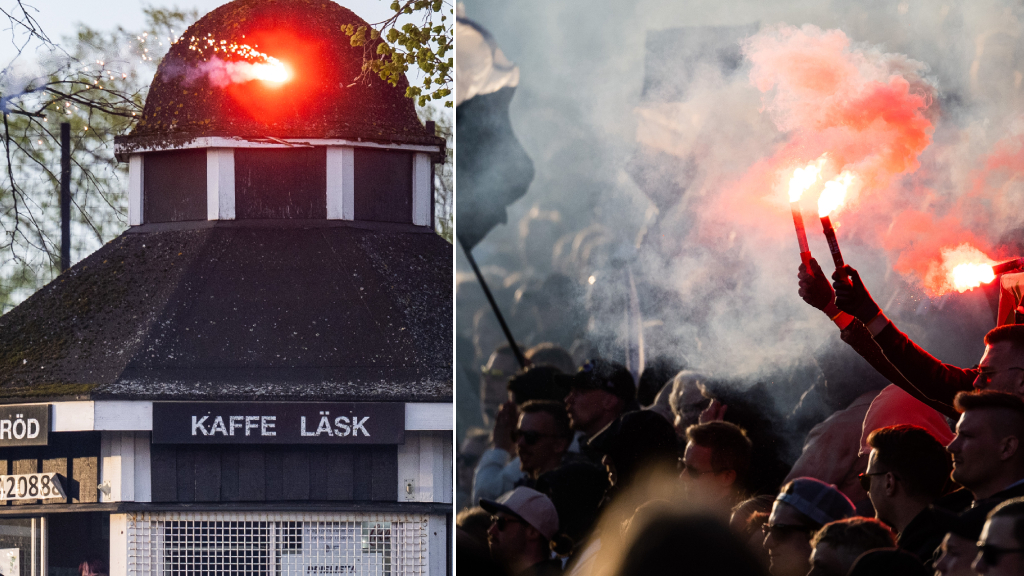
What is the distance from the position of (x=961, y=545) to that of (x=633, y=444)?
58.6 inches

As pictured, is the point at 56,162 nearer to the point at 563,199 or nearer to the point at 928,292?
the point at 563,199

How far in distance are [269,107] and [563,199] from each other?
2195 millimetres

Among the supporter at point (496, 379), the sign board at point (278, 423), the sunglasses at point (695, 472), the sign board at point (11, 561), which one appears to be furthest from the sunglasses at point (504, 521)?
→ the sign board at point (11, 561)

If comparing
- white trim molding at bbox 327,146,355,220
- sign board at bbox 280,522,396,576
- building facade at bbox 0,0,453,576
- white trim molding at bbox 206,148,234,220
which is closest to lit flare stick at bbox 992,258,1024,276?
building facade at bbox 0,0,453,576

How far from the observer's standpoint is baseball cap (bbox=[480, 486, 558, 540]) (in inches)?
144

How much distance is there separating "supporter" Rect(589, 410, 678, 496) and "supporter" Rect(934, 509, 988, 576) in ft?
4.54

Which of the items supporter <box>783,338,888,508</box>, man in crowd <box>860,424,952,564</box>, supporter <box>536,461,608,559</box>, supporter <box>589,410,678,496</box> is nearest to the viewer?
man in crowd <box>860,424,952,564</box>

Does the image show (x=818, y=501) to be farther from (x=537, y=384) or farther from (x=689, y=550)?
(x=537, y=384)

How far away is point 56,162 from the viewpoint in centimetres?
562

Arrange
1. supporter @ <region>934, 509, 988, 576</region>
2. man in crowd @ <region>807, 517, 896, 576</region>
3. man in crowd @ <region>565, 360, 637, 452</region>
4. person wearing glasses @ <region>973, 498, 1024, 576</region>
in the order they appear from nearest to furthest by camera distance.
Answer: person wearing glasses @ <region>973, 498, 1024, 576</region>, supporter @ <region>934, 509, 988, 576</region>, man in crowd @ <region>807, 517, 896, 576</region>, man in crowd @ <region>565, 360, 637, 452</region>

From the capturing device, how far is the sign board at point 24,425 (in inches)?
209

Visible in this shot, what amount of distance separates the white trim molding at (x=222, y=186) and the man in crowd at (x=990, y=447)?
4072mm

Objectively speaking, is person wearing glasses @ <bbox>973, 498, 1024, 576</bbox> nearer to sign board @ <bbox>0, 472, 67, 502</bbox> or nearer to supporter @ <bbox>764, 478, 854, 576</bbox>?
supporter @ <bbox>764, 478, 854, 576</bbox>

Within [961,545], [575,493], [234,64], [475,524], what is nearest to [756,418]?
[575,493]
